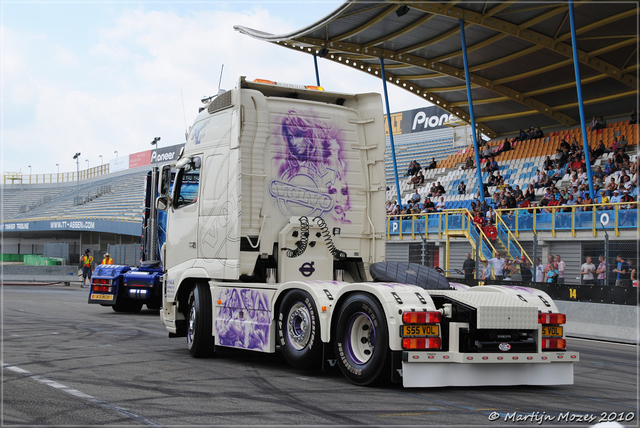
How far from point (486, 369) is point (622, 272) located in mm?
8570

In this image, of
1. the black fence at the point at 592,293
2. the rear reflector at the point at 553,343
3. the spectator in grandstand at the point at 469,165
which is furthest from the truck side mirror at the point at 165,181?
the spectator in grandstand at the point at 469,165

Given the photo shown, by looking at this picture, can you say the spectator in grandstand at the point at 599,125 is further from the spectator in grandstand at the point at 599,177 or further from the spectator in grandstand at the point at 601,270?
the spectator in grandstand at the point at 601,270

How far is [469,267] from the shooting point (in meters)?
19.2

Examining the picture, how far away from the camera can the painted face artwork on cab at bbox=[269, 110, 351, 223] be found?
380 inches

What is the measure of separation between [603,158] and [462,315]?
2031cm

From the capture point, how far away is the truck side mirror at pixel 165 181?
11.4 metres

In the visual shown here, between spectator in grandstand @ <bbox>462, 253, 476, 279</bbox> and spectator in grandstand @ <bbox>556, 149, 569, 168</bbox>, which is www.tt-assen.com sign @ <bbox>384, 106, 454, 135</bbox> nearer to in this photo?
→ spectator in grandstand @ <bbox>556, 149, 569, 168</bbox>

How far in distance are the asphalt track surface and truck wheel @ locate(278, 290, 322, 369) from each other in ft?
0.79

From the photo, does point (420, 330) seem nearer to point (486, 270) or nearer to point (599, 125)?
point (486, 270)

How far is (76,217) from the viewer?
5788 centimetres

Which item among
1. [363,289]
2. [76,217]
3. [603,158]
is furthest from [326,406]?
[76,217]

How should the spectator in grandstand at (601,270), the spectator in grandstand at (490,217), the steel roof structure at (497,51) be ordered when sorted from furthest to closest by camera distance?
the steel roof structure at (497,51) → the spectator in grandstand at (490,217) → the spectator in grandstand at (601,270)

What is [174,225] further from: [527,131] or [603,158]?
[527,131]

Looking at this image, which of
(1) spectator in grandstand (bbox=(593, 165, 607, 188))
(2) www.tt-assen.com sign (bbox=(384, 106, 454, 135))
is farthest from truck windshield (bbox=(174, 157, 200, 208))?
(2) www.tt-assen.com sign (bbox=(384, 106, 454, 135))
